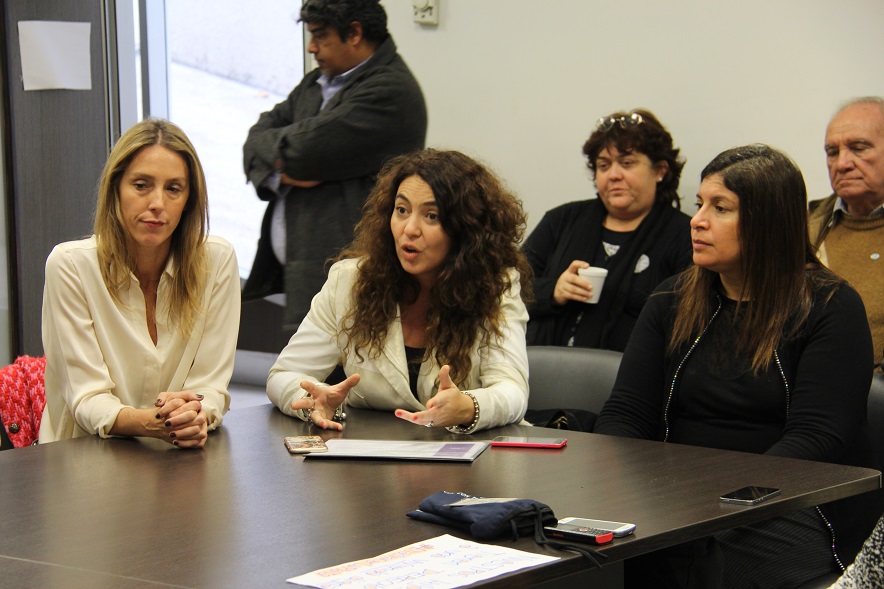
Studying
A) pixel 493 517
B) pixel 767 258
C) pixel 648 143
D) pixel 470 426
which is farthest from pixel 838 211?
pixel 493 517

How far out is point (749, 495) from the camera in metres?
1.68

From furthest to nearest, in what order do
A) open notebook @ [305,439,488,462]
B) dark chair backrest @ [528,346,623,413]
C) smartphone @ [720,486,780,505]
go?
dark chair backrest @ [528,346,623,413]
open notebook @ [305,439,488,462]
smartphone @ [720,486,780,505]

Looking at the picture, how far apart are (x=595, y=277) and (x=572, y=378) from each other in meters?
0.73

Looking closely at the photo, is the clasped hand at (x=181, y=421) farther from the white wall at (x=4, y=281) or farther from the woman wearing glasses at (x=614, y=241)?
the white wall at (x=4, y=281)

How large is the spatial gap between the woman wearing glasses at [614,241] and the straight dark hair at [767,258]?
98cm

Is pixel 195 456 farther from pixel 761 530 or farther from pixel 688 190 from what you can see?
pixel 688 190

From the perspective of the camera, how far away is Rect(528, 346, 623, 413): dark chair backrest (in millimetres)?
2729

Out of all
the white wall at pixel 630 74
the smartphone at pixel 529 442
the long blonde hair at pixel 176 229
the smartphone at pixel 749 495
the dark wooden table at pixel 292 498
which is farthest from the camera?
the white wall at pixel 630 74

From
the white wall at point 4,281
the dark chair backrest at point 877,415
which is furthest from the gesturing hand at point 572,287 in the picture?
the white wall at point 4,281

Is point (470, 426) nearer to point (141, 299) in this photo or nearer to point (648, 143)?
point (141, 299)

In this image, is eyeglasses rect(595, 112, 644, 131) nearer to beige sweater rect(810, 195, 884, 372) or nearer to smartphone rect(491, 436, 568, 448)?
beige sweater rect(810, 195, 884, 372)

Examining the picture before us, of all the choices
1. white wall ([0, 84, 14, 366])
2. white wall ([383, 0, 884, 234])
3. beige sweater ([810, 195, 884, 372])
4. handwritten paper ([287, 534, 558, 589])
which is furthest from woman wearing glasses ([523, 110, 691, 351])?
white wall ([0, 84, 14, 366])

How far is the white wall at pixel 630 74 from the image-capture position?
3641 mm

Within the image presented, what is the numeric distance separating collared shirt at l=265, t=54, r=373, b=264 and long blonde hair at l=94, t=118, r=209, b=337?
0.66m
